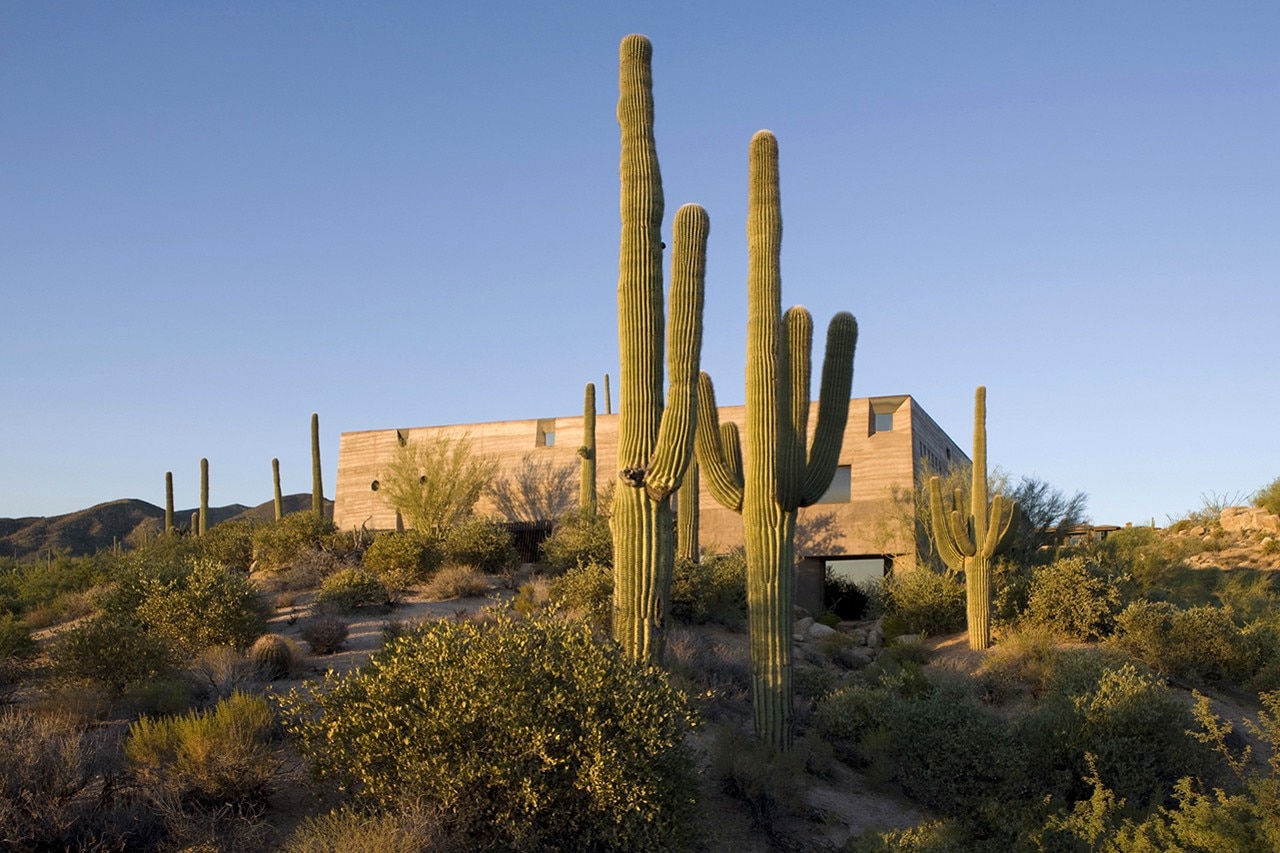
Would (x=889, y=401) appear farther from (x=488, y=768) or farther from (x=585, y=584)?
(x=488, y=768)

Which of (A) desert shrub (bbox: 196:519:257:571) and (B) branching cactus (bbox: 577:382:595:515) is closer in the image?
(A) desert shrub (bbox: 196:519:257:571)

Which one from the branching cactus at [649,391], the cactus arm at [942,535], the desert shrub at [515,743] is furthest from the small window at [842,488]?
the desert shrub at [515,743]

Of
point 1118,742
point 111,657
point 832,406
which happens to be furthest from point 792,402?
point 111,657

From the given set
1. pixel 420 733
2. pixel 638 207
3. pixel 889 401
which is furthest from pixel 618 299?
pixel 889 401

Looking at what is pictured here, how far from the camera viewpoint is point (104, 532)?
5494 centimetres

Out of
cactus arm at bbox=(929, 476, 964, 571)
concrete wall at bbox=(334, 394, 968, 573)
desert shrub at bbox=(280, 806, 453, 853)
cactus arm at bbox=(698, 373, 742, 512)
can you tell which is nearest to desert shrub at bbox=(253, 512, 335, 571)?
concrete wall at bbox=(334, 394, 968, 573)

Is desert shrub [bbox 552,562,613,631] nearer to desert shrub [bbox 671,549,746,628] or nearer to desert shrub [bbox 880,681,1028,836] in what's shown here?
desert shrub [bbox 671,549,746,628]

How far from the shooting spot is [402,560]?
22609mm

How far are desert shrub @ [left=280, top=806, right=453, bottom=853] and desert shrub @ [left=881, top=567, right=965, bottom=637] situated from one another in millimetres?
15572

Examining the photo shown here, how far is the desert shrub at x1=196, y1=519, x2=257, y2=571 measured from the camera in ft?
87.8

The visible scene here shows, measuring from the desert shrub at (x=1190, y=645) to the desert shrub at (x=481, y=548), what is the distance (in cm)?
1249

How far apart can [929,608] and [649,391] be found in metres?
12.6

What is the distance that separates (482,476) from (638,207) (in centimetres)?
2130

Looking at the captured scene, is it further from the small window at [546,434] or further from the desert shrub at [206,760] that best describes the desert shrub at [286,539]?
the desert shrub at [206,760]
